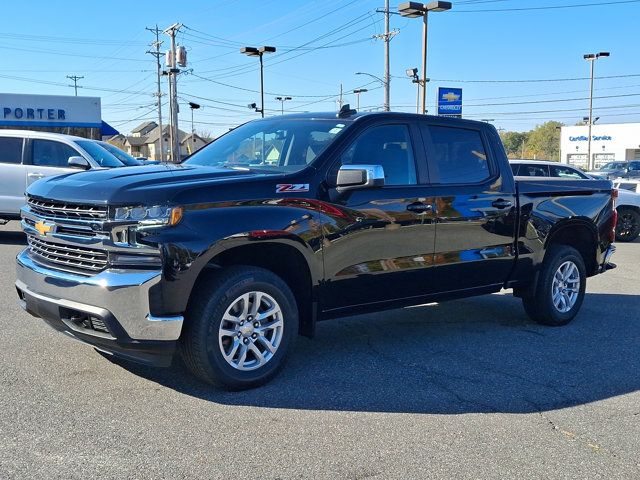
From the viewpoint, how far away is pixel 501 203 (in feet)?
19.5

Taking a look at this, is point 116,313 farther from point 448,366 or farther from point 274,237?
point 448,366

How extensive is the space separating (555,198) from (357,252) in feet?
8.60

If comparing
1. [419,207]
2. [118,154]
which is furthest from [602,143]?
[419,207]

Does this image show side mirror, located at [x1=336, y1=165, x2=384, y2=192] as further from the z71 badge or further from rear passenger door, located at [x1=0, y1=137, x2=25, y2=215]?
rear passenger door, located at [x1=0, y1=137, x2=25, y2=215]

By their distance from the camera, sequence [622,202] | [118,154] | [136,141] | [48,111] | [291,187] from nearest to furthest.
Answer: [291,187] < [118,154] < [622,202] < [48,111] < [136,141]

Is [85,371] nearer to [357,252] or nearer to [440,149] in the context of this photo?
[357,252]

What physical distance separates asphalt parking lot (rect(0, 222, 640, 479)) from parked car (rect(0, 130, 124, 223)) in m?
6.17

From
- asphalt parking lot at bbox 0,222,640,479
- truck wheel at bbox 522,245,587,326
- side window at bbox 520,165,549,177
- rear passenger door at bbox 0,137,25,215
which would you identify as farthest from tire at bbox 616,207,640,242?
rear passenger door at bbox 0,137,25,215

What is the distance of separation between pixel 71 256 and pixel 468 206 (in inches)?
130

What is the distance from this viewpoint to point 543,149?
393ft

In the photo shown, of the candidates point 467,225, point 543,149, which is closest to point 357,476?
point 467,225

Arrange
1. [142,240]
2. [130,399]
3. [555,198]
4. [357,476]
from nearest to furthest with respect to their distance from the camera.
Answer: [357,476] < [142,240] < [130,399] < [555,198]

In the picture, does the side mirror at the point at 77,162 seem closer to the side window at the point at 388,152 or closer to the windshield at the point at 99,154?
the windshield at the point at 99,154

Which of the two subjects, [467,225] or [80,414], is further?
[467,225]
